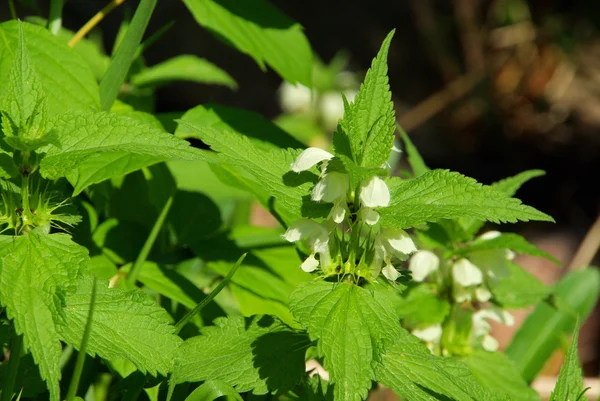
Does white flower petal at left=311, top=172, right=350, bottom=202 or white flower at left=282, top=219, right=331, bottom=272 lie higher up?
white flower petal at left=311, top=172, right=350, bottom=202

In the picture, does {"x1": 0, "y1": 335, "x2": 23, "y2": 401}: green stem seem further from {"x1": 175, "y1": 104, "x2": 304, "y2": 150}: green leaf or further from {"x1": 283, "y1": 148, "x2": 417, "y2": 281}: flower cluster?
{"x1": 175, "y1": 104, "x2": 304, "y2": 150}: green leaf

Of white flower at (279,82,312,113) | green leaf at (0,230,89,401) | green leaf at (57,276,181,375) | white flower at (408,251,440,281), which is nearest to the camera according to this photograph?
green leaf at (0,230,89,401)

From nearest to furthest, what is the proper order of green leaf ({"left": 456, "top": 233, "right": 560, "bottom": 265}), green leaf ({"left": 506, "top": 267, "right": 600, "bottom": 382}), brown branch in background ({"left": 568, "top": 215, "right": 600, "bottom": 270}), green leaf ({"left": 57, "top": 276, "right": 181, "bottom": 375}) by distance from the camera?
green leaf ({"left": 57, "top": 276, "right": 181, "bottom": 375}) → green leaf ({"left": 456, "top": 233, "right": 560, "bottom": 265}) → green leaf ({"left": 506, "top": 267, "right": 600, "bottom": 382}) → brown branch in background ({"left": 568, "top": 215, "right": 600, "bottom": 270})

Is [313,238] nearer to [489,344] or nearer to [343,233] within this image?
[343,233]

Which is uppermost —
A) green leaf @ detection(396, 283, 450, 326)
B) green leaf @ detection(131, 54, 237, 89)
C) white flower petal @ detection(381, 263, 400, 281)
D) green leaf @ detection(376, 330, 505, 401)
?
green leaf @ detection(131, 54, 237, 89)

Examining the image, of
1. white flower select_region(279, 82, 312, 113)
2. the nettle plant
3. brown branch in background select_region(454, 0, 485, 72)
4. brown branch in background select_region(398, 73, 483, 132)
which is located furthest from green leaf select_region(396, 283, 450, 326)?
brown branch in background select_region(454, 0, 485, 72)

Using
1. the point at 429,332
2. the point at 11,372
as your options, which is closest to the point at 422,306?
the point at 429,332

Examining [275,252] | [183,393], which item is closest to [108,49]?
[275,252]
